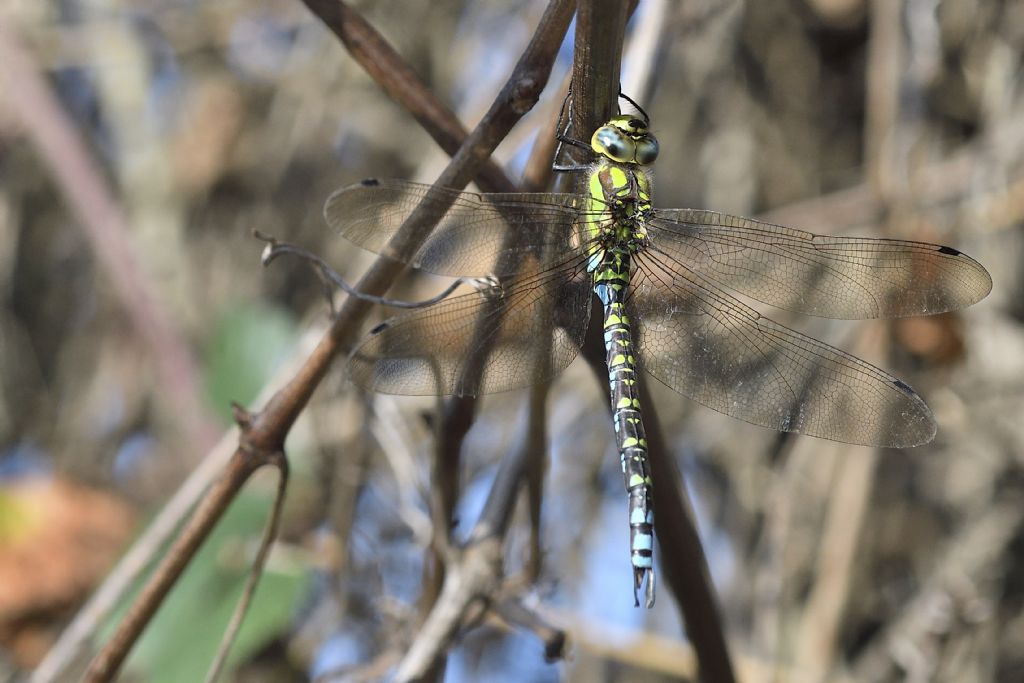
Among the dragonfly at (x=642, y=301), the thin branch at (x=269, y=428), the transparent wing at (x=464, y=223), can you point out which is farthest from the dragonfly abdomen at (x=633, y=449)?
the thin branch at (x=269, y=428)

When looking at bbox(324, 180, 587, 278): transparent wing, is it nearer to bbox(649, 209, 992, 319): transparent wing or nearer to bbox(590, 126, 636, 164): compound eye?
bbox(590, 126, 636, 164): compound eye

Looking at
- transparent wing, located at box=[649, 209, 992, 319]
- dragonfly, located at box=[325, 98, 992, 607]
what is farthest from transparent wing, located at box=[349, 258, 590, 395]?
transparent wing, located at box=[649, 209, 992, 319]

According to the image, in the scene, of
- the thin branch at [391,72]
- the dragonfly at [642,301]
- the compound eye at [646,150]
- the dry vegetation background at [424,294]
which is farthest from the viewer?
the dry vegetation background at [424,294]

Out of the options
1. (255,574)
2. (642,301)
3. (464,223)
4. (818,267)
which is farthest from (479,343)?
(818,267)

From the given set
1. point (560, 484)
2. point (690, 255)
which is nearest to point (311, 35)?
point (560, 484)

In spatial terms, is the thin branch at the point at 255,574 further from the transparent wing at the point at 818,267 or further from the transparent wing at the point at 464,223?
the transparent wing at the point at 818,267

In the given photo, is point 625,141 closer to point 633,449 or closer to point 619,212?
point 619,212

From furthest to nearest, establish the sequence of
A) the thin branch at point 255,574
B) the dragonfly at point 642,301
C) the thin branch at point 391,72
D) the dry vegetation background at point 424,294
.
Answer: the dry vegetation background at point 424,294, the dragonfly at point 642,301, the thin branch at point 255,574, the thin branch at point 391,72

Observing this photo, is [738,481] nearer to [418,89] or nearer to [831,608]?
[831,608]
